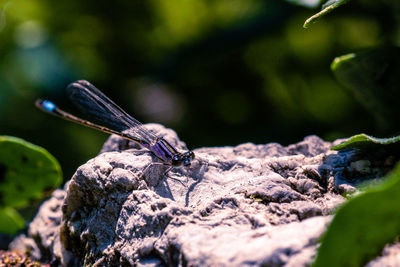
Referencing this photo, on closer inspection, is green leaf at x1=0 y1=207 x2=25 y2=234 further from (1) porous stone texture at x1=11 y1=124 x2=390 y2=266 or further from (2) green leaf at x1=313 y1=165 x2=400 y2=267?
(2) green leaf at x1=313 y1=165 x2=400 y2=267

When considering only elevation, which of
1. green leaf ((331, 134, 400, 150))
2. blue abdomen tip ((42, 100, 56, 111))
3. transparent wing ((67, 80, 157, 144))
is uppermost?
green leaf ((331, 134, 400, 150))

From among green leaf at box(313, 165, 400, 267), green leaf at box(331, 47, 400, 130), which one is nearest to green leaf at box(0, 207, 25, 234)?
green leaf at box(313, 165, 400, 267)

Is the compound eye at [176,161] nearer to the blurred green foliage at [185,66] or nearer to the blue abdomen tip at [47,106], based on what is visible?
the blue abdomen tip at [47,106]

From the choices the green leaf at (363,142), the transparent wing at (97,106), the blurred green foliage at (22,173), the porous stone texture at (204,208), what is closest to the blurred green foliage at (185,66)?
the transparent wing at (97,106)

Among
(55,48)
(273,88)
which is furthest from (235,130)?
(55,48)

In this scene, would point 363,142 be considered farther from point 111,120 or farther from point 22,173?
point 111,120

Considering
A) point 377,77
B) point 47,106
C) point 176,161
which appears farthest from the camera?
point 47,106

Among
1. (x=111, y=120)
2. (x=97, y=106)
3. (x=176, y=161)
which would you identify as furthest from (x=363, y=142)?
(x=97, y=106)

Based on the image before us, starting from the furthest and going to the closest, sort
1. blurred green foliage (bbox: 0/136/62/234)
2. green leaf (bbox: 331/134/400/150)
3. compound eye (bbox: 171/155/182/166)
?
compound eye (bbox: 171/155/182/166) → green leaf (bbox: 331/134/400/150) → blurred green foliage (bbox: 0/136/62/234)
